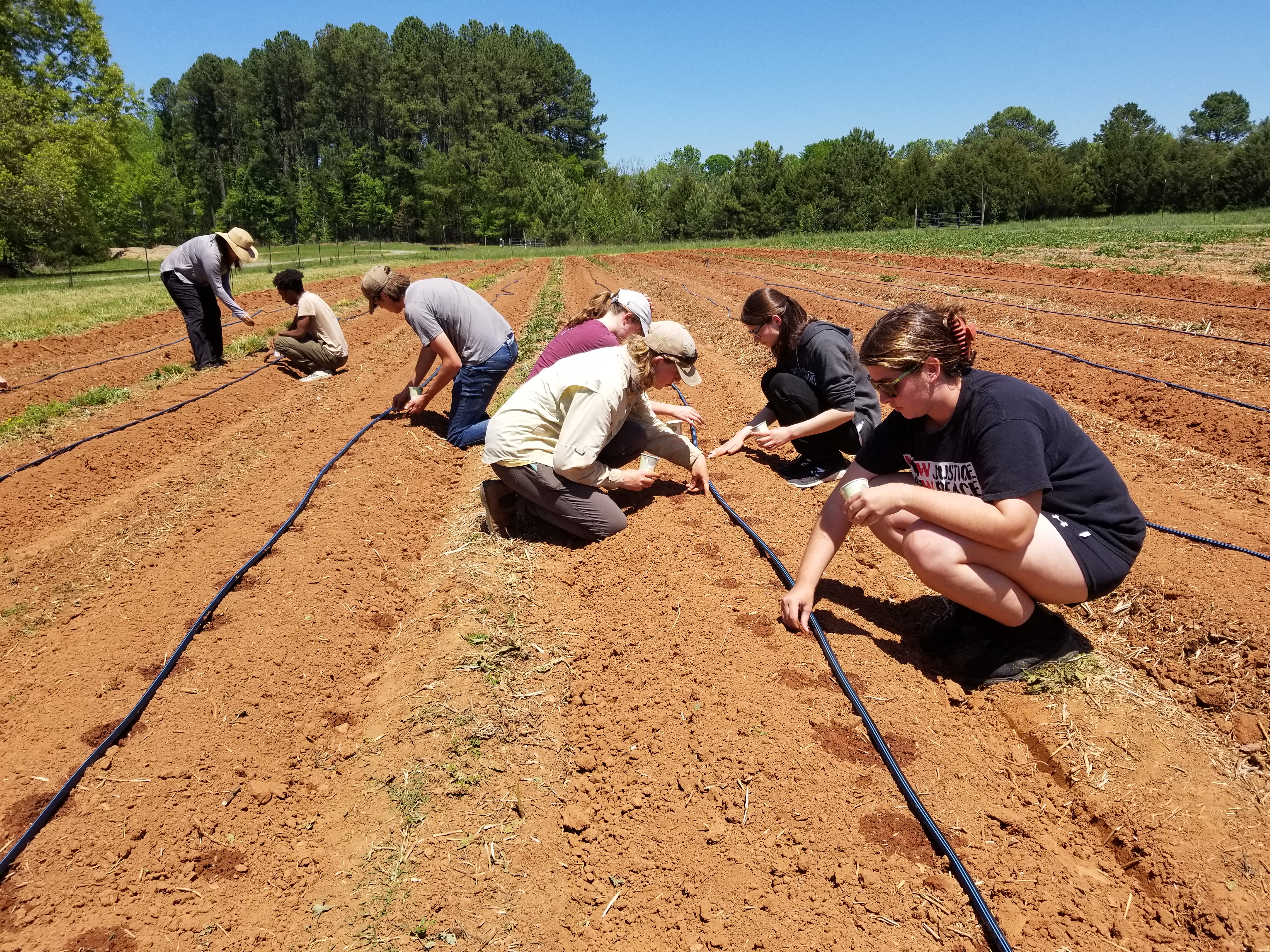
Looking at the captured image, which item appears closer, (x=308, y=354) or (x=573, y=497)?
(x=573, y=497)

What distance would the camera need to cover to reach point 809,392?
488 centimetres

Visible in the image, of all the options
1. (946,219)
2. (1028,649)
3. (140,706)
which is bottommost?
(140,706)

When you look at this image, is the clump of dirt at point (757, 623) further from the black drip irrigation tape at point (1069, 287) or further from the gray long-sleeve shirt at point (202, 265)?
the black drip irrigation tape at point (1069, 287)

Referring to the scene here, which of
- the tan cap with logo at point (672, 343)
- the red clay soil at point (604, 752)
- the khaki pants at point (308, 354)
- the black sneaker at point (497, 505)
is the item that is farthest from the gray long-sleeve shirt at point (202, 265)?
the tan cap with logo at point (672, 343)

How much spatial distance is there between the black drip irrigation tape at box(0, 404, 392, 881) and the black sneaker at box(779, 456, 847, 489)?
11.1ft

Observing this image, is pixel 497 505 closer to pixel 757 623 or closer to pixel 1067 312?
pixel 757 623

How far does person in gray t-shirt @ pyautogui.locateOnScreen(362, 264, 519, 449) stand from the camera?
18.0 ft

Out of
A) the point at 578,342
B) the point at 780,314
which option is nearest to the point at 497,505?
the point at 578,342

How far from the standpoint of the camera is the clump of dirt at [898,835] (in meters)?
2.18

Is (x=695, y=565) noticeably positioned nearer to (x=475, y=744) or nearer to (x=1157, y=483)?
(x=475, y=744)

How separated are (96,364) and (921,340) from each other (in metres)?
10.3

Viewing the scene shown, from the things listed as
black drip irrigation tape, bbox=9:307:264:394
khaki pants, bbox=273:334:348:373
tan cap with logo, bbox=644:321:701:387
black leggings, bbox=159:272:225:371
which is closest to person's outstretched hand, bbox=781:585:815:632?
tan cap with logo, bbox=644:321:701:387

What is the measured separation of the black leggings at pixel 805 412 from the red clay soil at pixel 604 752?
65 centimetres

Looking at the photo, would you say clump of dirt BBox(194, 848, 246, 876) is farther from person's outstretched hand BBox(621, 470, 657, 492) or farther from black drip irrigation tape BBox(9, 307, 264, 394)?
black drip irrigation tape BBox(9, 307, 264, 394)
